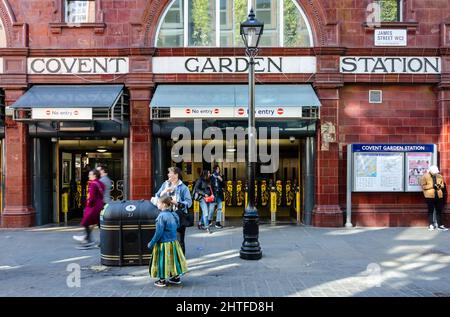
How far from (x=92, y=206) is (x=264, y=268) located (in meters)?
4.39

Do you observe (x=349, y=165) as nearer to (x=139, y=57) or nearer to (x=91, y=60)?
(x=139, y=57)

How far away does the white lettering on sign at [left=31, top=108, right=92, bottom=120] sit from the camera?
11914mm

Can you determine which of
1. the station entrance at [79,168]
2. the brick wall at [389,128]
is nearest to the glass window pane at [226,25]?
the brick wall at [389,128]

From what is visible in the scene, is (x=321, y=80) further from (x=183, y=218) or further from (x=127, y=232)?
(x=127, y=232)

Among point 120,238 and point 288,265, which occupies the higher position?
point 120,238

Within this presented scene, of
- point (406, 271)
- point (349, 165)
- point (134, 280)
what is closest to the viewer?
point (134, 280)

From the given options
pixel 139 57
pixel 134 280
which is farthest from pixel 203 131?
pixel 134 280

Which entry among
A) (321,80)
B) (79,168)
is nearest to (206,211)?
(321,80)

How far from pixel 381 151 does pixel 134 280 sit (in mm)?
8601

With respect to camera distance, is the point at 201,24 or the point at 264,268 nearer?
the point at 264,268

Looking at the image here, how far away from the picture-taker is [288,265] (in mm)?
8289

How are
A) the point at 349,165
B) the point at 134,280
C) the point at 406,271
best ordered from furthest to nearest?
the point at 349,165
the point at 406,271
the point at 134,280

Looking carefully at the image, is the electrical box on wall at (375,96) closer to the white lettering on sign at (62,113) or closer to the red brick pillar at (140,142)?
the red brick pillar at (140,142)

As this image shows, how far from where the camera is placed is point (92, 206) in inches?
397
